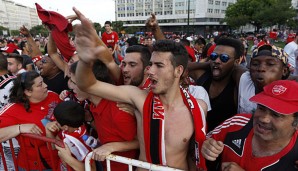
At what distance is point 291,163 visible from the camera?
1.77 m

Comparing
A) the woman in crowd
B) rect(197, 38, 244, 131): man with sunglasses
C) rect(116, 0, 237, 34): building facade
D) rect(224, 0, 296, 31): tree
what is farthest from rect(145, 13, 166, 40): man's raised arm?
rect(116, 0, 237, 34): building facade

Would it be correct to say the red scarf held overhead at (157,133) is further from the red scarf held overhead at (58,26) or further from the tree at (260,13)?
the tree at (260,13)

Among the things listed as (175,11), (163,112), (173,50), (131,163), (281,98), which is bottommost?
(131,163)

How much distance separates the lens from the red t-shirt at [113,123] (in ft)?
7.36

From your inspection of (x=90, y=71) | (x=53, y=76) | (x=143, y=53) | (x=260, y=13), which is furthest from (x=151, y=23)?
(x=260, y=13)

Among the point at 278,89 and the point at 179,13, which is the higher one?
the point at 179,13

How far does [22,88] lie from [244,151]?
2.54 m

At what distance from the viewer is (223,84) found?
325 cm

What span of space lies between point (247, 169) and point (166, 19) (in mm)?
94481

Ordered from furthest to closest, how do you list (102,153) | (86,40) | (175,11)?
(175,11) < (102,153) < (86,40)


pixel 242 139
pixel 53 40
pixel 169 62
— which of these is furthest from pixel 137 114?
pixel 53 40

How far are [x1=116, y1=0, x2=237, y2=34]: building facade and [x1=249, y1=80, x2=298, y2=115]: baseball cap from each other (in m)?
78.3

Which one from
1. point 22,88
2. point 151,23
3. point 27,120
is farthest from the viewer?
point 151,23

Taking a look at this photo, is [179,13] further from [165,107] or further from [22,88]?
[165,107]
